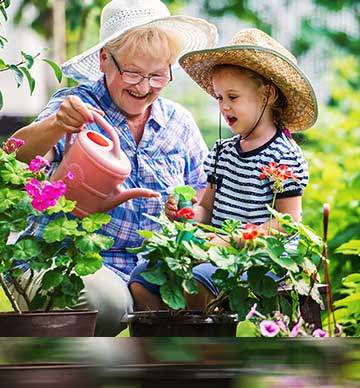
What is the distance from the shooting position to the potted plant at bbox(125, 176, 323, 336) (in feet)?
7.14

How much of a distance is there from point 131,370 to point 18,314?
1.40 meters

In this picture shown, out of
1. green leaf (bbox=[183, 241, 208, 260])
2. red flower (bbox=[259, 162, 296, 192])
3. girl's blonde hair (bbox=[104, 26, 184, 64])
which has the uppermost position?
girl's blonde hair (bbox=[104, 26, 184, 64])

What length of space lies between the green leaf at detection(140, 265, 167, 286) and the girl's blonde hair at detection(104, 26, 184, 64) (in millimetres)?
850

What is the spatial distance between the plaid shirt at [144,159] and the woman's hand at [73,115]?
0.84 ft

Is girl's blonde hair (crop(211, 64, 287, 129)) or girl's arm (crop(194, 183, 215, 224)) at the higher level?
girl's blonde hair (crop(211, 64, 287, 129))

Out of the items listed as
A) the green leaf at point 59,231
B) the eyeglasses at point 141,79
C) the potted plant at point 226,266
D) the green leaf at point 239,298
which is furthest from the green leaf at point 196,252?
the eyeglasses at point 141,79

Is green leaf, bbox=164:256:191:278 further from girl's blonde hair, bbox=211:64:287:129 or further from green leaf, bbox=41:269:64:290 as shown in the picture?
girl's blonde hair, bbox=211:64:287:129

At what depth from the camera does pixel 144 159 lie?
2.95 m

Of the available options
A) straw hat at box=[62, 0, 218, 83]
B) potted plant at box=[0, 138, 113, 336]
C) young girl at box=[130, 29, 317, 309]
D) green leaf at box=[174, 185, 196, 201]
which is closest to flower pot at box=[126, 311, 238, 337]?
potted plant at box=[0, 138, 113, 336]

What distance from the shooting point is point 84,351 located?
0.86 m

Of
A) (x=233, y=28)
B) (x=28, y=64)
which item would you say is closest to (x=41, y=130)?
(x=28, y=64)

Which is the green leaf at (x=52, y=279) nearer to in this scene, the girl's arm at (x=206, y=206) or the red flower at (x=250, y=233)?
the red flower at (x=250, y=233)

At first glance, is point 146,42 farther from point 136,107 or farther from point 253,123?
point 253,123

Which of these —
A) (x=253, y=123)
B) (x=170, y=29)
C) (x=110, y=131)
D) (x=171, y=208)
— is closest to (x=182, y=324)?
(x=171, y=208)
